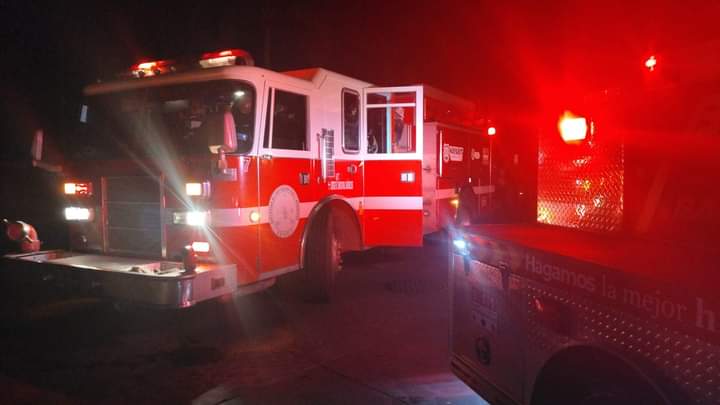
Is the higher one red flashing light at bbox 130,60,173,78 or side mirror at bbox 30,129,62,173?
red flashing light at bbox 130,60,173,78

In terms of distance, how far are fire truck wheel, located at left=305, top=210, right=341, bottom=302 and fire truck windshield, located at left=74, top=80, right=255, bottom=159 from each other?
1.48 meters

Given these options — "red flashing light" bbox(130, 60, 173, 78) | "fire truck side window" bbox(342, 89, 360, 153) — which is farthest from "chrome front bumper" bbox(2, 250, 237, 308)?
"fire truck side window" bbox(342, 89, 360, 153)

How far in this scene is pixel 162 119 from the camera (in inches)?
227

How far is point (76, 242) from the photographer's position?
611cm

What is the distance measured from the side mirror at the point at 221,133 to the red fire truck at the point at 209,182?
10mm

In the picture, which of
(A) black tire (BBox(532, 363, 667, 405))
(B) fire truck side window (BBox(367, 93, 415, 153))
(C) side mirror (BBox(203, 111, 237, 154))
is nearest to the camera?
(A) black tire (BBox(532, 363, 667, 405))

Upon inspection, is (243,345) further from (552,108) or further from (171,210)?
(552,108)

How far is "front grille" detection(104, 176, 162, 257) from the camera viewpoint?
5500 mm

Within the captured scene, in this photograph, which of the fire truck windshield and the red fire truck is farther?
the fire truck windshield

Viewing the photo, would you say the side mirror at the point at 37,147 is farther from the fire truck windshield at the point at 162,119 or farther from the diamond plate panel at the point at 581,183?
the diamond plate panel at the point at 581,183

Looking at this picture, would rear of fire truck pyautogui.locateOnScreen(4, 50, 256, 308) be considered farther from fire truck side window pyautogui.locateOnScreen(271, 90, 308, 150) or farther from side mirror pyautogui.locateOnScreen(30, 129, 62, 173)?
fire truck side window pyautogui.locateOnScreen(271, 90, 308, 150)

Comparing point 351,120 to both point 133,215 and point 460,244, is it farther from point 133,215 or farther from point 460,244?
point 460,244

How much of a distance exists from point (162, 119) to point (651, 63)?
15.7 ft

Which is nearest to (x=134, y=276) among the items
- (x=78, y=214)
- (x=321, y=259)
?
(x=78, y=214)
